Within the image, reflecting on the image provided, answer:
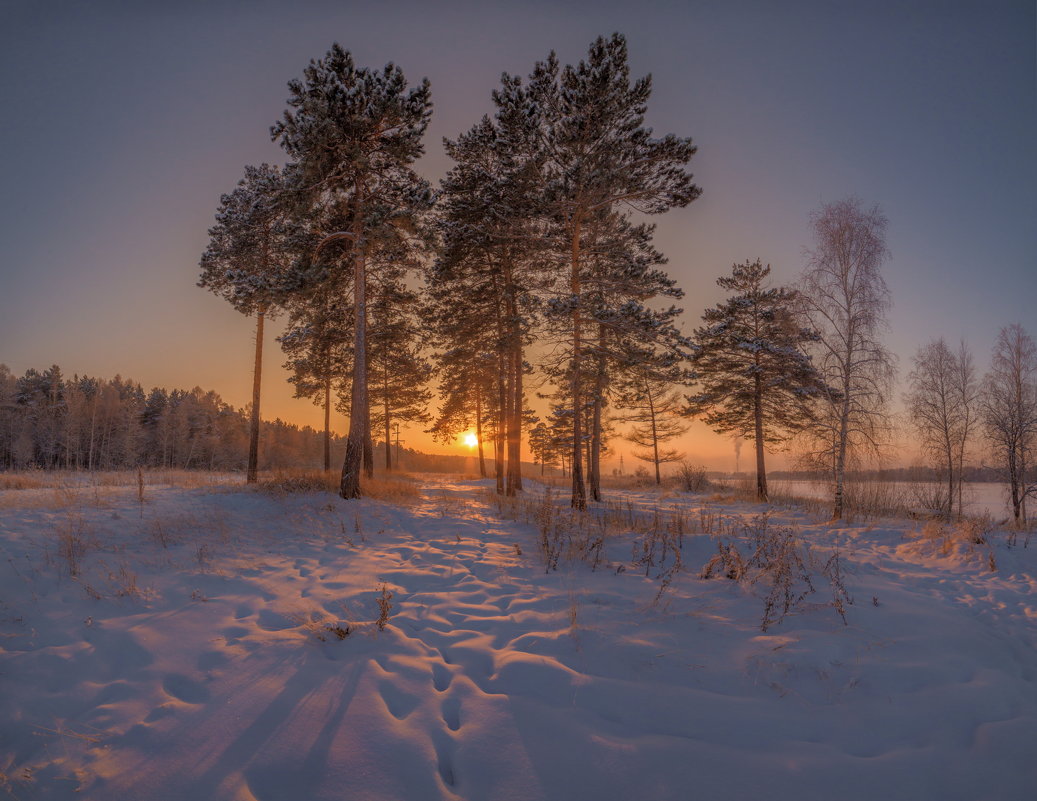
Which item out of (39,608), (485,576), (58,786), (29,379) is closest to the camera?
(58,786)

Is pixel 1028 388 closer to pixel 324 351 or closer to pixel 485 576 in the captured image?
pixel 485 576

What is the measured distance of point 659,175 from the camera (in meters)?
11.1

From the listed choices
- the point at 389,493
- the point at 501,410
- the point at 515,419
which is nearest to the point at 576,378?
the point at 515,419

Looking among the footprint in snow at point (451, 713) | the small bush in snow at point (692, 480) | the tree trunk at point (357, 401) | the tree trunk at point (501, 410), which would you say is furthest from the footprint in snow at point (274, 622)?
the small bush in snow at point (692, 480)

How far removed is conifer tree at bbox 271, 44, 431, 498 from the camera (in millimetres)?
10219

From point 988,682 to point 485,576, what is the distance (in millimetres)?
4713

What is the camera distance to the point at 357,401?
11.1 metres

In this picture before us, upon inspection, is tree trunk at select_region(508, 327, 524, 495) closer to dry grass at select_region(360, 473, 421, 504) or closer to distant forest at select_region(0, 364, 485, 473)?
dry grass at select_region(360, 473, 421, 504)

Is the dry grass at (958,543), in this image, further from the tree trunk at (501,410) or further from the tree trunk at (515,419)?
the tree trunk at (501,410)

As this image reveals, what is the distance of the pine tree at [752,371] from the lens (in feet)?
59.5

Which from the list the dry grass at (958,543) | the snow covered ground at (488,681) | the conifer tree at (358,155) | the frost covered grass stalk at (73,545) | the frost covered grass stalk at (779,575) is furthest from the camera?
the conifer tree at (358,155)

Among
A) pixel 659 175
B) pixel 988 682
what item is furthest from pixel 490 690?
pixel 659 175

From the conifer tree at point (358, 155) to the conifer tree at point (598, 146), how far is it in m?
3.70

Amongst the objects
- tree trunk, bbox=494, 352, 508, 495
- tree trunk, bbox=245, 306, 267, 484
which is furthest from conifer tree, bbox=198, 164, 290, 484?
tree trunk, bbox=494, 352, 508, 495
